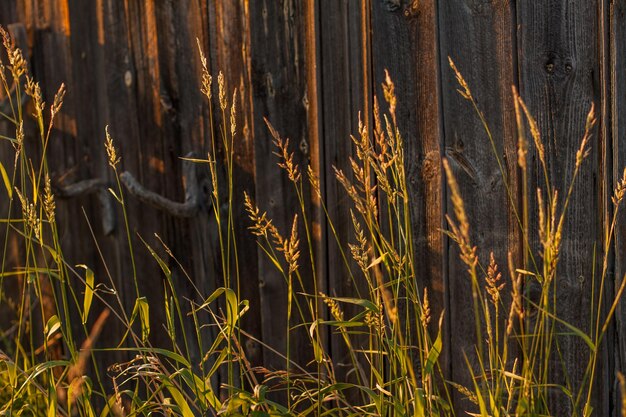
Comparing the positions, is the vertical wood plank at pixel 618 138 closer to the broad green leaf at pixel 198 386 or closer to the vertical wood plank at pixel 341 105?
the vertical wood plank at pixel 341 105

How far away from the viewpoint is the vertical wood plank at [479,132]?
8.12 ft

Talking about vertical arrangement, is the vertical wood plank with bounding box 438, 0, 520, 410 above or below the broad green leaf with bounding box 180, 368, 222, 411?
above

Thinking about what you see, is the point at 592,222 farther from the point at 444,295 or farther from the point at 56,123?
the point at 56,123

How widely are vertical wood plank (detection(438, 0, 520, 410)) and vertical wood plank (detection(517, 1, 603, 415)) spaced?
7cm

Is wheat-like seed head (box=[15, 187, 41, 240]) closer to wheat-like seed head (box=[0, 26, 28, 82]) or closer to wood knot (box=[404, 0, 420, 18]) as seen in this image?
wheat-like seed head (box=[0, 26, 28, 82])

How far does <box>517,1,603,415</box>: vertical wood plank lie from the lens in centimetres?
236

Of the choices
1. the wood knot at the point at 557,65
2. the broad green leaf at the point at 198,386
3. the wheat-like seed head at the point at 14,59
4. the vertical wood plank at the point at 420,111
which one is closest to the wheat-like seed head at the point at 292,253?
the broad green leaf at the point at 198,386

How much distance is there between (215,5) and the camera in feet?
10.4

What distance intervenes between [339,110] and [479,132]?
1.62 ft

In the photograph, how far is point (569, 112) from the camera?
2.39m

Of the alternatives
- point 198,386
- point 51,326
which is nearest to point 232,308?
point 198,386

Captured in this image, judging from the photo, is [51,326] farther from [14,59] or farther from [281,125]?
[281,125]

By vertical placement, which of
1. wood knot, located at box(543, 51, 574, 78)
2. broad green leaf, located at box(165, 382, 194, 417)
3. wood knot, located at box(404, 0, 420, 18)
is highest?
wood knot, located at box(404, 0, 420, 18)

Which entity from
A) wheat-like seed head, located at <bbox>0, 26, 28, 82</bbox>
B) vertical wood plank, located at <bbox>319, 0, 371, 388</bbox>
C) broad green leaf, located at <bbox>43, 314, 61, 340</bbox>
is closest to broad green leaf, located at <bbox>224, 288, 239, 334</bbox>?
broad green leaf, located at <bbox>43, 314, 61, 340</bbox>
